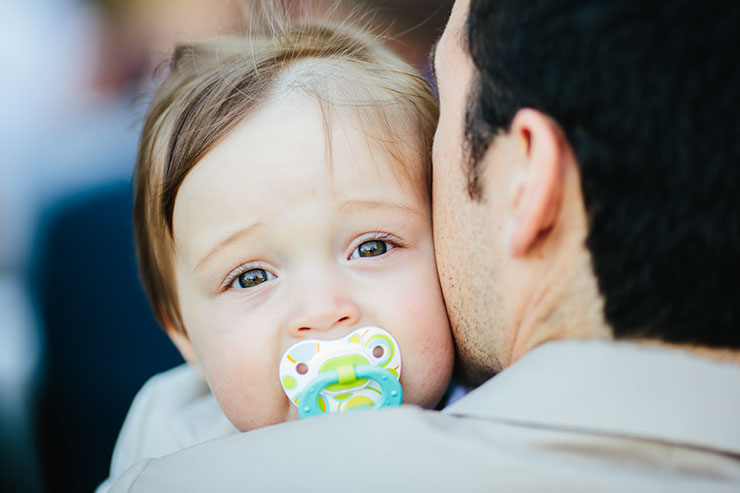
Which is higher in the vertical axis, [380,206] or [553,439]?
[380,206]

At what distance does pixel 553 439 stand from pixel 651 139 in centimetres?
45

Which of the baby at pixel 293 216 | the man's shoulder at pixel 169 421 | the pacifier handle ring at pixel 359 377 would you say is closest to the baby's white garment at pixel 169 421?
the man's shoulder at pixel 169 421

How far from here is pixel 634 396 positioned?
0.92 m

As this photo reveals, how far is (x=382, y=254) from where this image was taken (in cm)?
142

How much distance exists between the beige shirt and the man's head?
83 millimetres

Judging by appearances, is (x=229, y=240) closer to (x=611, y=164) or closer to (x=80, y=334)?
(x=611, y=164)

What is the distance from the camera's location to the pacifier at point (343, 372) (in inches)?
49.6

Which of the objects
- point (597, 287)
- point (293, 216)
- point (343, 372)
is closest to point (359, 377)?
point (343, 372)

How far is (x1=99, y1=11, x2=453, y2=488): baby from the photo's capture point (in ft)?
4.38

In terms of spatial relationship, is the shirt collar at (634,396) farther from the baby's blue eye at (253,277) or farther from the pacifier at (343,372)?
the baby's blue eye at (253,277)

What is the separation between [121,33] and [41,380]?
3.53 meters

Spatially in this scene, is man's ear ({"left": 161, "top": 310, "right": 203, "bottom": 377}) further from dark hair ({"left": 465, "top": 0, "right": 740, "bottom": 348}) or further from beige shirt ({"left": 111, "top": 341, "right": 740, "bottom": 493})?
dark hair ({"left": 465, "top": 0, "right": 740, "bottom": 348})

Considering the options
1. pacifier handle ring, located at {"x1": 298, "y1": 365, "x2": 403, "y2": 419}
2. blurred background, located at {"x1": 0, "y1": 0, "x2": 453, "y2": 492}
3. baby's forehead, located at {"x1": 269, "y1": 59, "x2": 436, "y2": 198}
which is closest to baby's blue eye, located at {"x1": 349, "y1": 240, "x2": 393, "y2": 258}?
baby's forehead, located at {"x1": 269, "y1": 59, "x2": 436, "y2": 198}

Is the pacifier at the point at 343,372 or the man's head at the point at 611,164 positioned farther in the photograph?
the pacifier at the point at 343,372
